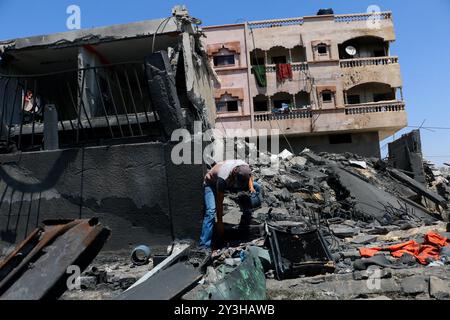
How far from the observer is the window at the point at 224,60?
1076 inches

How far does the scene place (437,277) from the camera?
3.32 meters

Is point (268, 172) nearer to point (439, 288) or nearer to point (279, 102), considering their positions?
point (439, 288)

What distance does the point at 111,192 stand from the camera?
16.4 ft

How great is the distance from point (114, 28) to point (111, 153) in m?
5.97

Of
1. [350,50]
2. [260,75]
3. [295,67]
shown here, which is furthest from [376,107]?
[260,75]

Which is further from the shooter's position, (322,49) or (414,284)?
(322,49)

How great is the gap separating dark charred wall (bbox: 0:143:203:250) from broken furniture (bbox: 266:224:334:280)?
1124mm

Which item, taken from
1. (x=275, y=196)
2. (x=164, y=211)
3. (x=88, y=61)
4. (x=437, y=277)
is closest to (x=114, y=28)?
(x=88, y=61)

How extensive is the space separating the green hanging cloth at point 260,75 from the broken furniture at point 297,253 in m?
23.7

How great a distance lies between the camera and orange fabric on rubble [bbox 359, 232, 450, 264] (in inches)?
164

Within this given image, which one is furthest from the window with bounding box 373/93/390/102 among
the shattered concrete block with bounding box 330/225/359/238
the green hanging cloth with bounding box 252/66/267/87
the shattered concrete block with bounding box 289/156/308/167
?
the shattered concrete block with bounding box 330/225/359/238

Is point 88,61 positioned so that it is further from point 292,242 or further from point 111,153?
point 292,242

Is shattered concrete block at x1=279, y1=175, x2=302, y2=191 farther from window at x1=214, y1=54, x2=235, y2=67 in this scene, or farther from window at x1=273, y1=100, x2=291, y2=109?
window at x1=273, y1=100, x2=291, y2=109

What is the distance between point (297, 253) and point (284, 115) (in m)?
23.4
